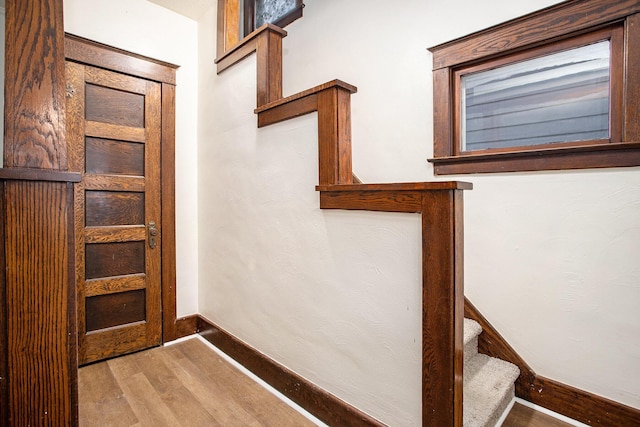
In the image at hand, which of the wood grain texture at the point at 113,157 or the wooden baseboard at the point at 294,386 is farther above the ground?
the wood grain texture at the point at 113,157

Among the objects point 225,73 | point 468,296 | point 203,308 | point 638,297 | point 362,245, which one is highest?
point 225,73

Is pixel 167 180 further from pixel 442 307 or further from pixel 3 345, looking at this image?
pixel 442 307

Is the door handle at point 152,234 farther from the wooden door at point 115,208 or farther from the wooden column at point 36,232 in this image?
the wooden column at point 36,232

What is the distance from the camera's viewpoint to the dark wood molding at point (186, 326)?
2734 mm

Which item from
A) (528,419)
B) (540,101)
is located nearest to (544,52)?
(540,101)

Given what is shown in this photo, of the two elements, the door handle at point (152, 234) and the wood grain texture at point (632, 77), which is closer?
the wood grain texture at point (632, 77)

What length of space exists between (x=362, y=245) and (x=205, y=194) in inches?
68.2

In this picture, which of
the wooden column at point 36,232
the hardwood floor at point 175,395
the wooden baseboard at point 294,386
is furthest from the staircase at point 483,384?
the wooden column at point 36,232

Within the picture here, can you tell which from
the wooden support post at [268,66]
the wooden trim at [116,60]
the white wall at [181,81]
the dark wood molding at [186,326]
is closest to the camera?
the wooden support post at [268,66]

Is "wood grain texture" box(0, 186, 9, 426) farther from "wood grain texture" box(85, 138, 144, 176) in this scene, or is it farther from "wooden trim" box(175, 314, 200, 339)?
"wooden trim" box(175, 314, 200, 339)

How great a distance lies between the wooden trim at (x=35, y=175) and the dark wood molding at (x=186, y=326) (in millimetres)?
2008

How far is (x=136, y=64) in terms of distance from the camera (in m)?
2.51

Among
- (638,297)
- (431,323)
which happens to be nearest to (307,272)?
(431,323)

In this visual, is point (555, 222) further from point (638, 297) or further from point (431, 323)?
point (431, 323)
